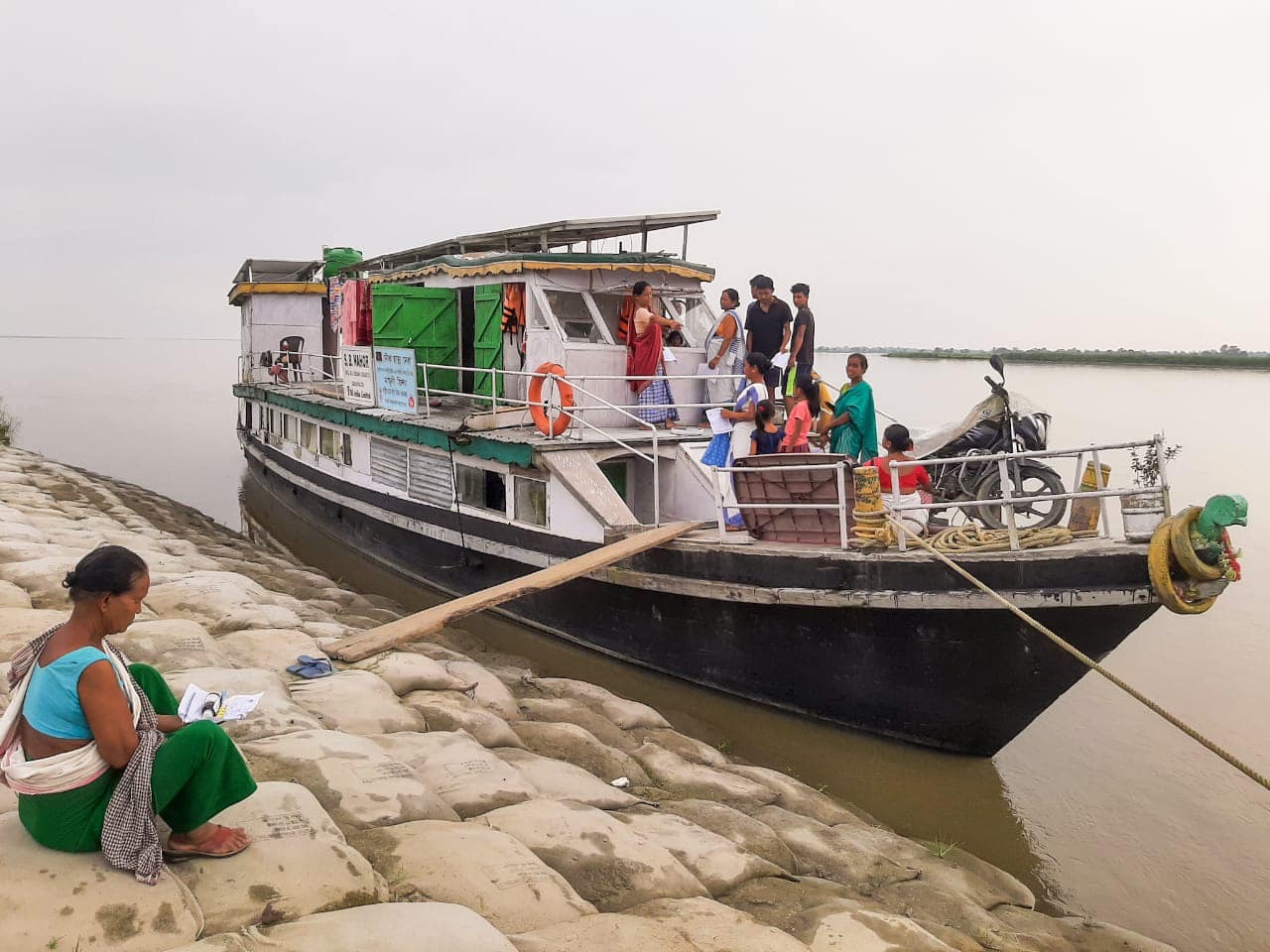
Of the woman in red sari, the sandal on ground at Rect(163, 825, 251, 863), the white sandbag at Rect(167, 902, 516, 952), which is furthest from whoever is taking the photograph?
the woman in red sari

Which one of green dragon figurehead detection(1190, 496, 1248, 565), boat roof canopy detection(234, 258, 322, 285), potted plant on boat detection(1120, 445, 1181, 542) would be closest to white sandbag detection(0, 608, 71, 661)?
potted plant on boat detection(1120, 445, 1181, 542)

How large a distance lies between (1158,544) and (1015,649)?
4.49 feet

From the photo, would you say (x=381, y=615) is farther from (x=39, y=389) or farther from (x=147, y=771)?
(x=39, y=389)

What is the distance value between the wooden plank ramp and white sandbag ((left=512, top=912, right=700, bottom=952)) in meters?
3.55

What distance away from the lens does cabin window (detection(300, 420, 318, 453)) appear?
52.0ft

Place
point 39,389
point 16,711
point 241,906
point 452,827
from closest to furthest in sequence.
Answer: point 16,711 < point 241,906 < point 452,827 < point 39,389

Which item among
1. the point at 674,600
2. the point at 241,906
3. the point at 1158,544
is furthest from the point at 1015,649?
the point at 241,906

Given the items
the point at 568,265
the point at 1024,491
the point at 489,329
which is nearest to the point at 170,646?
the point at 489,329

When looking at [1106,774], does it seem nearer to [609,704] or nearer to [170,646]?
[609,704]

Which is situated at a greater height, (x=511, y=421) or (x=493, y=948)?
(x=511, y=421)

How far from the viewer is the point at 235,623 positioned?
7324mm

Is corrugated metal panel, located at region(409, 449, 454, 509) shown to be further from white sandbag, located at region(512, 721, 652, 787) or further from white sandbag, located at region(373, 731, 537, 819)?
white sandbag, located at region(373, 731, 537, 819)

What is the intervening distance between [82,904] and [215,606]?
4.92m

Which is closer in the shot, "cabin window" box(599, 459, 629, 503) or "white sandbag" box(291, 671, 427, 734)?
"white sandbag" box(291, 671, 427, 734)
